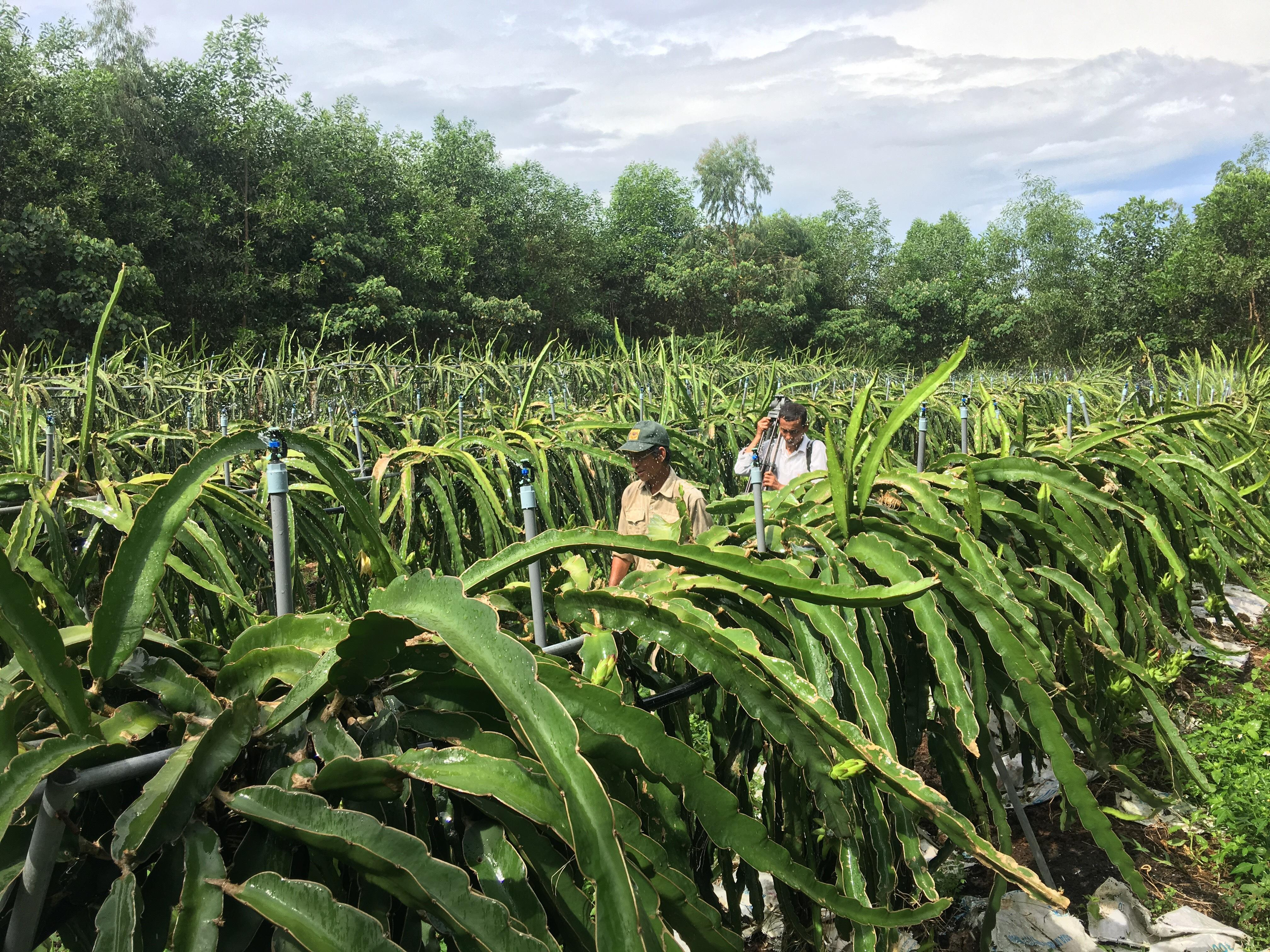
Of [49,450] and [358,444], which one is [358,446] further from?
[49,450]

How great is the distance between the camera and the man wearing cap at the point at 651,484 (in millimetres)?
2658

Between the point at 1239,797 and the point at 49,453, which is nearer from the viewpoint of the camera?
the point at 49,453

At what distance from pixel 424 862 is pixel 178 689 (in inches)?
10.6

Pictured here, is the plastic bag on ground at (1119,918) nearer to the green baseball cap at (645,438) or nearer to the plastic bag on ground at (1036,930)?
the plastic bag on ground at (1036,930)

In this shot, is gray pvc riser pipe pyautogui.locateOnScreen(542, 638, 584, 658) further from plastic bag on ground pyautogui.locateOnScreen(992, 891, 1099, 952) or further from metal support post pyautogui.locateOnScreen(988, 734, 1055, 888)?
plastic bag on ground pyautogui.locateOnScreen(992, 891, 1099, 952)

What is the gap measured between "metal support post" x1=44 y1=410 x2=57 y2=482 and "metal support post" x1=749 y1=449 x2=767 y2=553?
1213 mm

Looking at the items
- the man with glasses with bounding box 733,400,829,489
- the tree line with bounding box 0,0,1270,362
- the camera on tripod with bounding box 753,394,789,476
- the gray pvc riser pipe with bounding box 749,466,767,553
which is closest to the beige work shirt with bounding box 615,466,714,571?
the man with glasses with bounding box 733,400,829,489

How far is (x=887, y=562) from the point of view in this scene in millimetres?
1152

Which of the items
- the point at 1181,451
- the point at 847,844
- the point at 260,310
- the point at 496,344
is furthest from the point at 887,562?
the point at 496,344

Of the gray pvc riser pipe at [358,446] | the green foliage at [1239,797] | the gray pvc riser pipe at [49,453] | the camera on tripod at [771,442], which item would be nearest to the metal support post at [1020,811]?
the green foliage at [1239,797]

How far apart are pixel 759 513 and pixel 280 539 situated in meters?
0.67

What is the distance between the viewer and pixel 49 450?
155 cm

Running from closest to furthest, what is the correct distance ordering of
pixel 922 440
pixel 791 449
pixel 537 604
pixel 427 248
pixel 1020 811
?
pixel 537 604 < pixel 1020 811 < pixel 922 440 < pixel 791 449 < pixel 427 248

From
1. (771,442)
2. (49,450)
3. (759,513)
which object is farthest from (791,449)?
(49,450)
